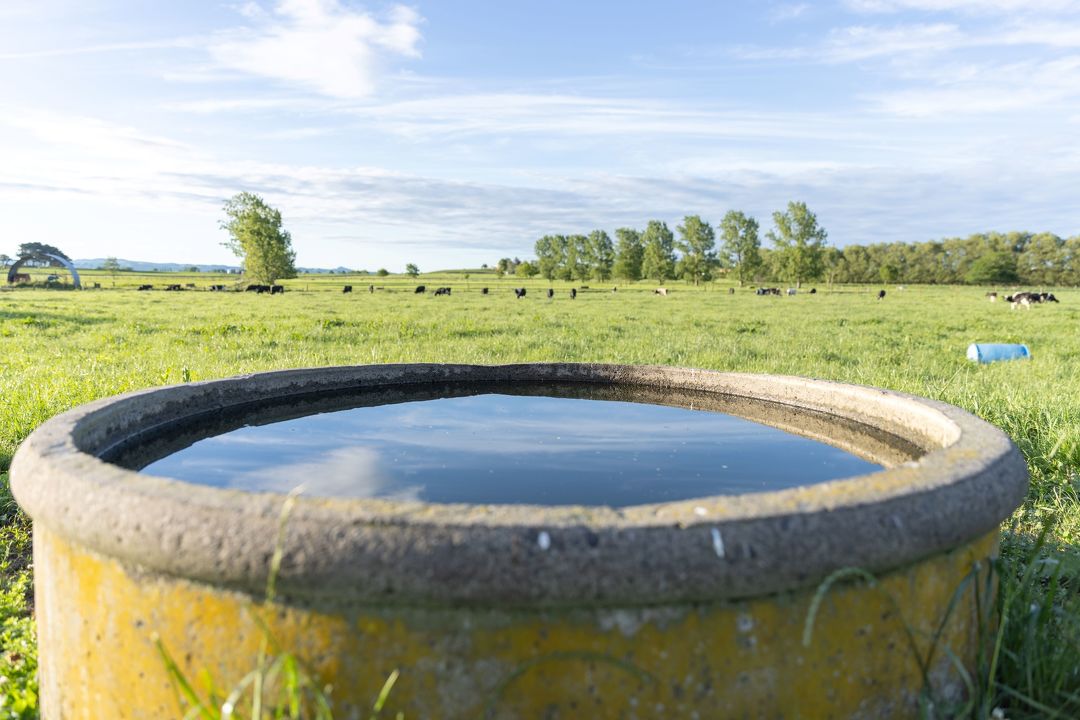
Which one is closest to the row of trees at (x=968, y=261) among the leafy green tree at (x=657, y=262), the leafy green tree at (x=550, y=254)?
the leafy green tree at (x=657, y=262)

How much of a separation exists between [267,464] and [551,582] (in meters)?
2.01

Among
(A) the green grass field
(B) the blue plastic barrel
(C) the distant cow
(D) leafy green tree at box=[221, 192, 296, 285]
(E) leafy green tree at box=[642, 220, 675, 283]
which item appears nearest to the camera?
(A) the green grass field

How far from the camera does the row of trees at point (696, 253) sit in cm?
7806

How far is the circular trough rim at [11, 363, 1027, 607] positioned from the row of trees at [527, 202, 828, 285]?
76437 millimetres

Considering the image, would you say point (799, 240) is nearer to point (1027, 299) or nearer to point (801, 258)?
point (801, 258)

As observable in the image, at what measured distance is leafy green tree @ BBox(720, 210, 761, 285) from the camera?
3430 inches

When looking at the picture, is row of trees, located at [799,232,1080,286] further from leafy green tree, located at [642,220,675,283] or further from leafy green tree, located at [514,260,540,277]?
leafy green tree, located at [514,260,540,277]

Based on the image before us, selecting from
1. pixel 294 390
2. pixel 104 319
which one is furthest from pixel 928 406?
pixel 104 319

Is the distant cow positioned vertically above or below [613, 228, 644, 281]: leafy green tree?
below

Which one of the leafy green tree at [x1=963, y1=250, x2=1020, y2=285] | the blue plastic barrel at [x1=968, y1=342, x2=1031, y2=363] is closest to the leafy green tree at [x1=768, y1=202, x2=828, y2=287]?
the leafy green tree at [x1=963, y1=250, x2=1020, y2=285]

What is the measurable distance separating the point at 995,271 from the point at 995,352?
97.5 m

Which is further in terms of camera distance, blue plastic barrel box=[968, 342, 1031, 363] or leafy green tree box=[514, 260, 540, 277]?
leafy green tree box=[514, 260, 540, 277]

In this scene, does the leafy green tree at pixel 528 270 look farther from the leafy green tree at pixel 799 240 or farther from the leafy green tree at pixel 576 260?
the leafy green tree at pixel 799 240

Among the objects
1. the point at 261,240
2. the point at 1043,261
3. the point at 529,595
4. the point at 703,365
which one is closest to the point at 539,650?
the point at 529,595
